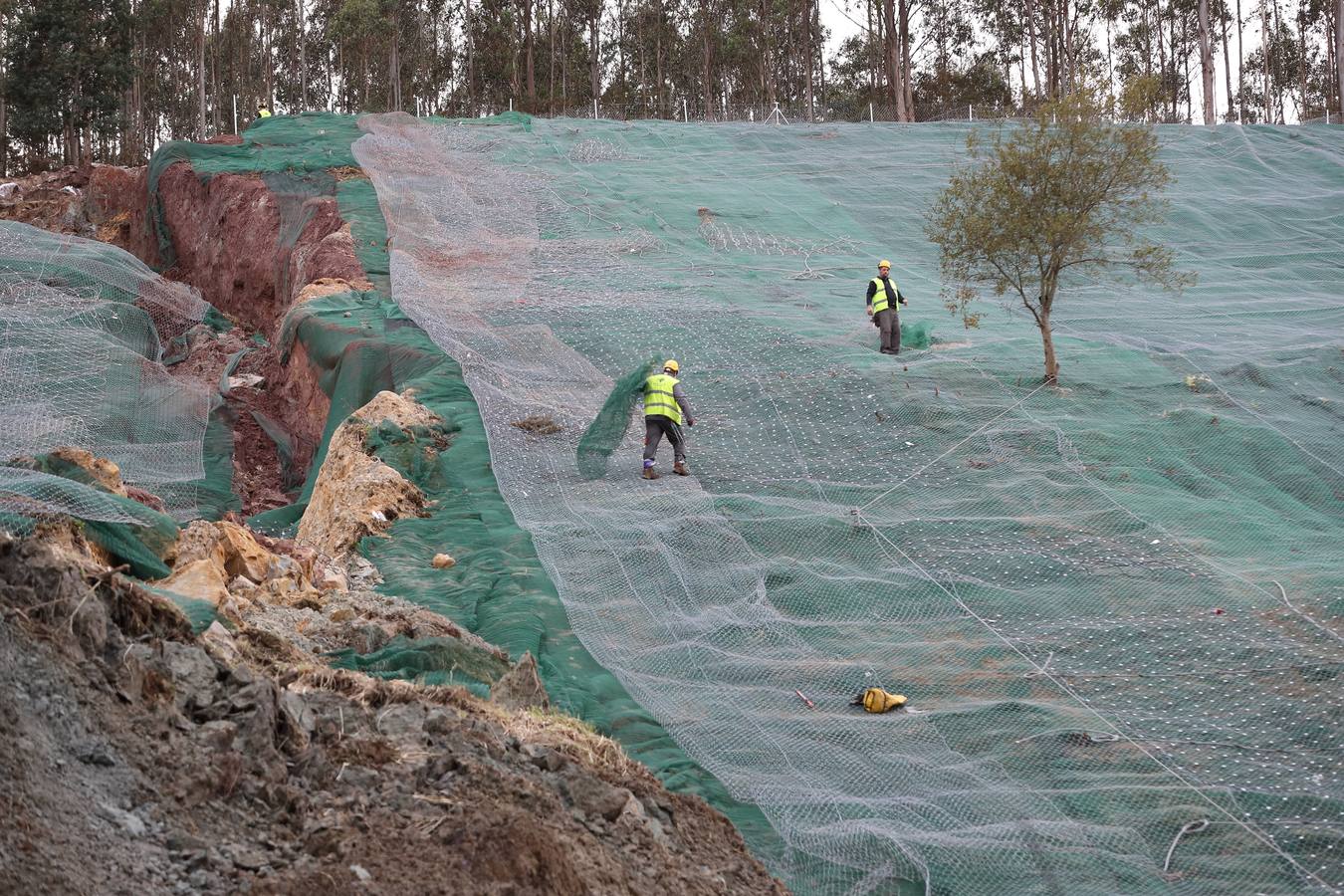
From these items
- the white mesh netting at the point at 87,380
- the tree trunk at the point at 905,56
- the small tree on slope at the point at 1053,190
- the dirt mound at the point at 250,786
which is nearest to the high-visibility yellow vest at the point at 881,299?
the small tree on slope at the point at 1053,190

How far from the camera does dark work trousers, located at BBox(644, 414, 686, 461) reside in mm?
10031

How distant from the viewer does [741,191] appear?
18.9m

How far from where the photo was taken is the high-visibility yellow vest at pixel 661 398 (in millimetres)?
10133

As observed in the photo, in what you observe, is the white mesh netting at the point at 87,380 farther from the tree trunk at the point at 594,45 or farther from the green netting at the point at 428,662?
the tree trunk at the point at 594,45

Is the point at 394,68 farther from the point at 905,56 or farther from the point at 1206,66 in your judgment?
the point at 1206,66

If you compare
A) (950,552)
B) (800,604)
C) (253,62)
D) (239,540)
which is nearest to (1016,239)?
(950,552)


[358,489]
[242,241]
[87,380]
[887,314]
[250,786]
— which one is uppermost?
[242,241]

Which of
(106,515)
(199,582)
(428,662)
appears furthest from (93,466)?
(428,662)

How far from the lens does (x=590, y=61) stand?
139 ft

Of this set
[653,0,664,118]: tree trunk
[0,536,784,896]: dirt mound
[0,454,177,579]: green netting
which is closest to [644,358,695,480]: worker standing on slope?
[0,454,177,579]: green netting

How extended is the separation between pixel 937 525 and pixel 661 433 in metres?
2.39

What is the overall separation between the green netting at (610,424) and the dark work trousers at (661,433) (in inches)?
11.8

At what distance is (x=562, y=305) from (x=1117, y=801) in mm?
8901

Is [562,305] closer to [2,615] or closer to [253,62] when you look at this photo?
[2,615]
